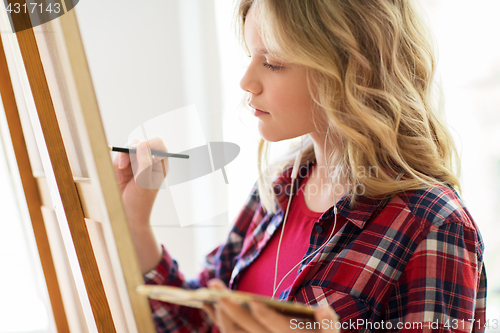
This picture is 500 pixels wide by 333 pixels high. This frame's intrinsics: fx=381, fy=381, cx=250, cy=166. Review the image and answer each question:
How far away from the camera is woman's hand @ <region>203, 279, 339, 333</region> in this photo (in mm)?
344

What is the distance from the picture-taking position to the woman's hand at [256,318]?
0.34 meters

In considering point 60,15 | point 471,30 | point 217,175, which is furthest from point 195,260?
point 471,30

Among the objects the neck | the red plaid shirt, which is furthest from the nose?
the red plaid shirt

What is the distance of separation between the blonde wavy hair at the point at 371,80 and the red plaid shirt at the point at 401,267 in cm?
5

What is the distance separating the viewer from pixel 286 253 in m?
0.85

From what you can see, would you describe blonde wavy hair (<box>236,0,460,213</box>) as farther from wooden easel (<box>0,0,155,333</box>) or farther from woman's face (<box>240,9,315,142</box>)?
wooden easel (<box>0,0,155,333</box>)

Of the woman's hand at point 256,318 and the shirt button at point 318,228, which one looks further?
the shirt button at point 318,228

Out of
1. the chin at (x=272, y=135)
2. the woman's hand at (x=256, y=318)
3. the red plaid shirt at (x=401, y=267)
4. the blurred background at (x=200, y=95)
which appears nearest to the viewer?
the woman's hand at (x=256, y=318)

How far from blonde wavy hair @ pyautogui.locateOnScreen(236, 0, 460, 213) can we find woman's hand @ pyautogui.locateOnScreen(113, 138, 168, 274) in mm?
339

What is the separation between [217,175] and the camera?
1029 mm

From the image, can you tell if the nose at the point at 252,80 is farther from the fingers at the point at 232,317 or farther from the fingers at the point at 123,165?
the fingers at the point at 232,317

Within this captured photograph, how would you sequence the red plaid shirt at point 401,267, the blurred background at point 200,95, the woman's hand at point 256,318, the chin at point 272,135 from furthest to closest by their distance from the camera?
the blurred background at point 200,95
the chin at point 272,135
the red plaid shirt at point 401,267
the woman's hand at point 256,318

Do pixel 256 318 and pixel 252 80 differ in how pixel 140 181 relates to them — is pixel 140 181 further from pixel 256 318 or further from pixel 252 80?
pixel 256 318

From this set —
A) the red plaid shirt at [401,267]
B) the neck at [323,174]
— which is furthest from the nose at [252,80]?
the red plaid shirt at [401,267]
